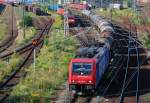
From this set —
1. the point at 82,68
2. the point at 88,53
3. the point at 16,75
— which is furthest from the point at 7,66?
the point at 82,68

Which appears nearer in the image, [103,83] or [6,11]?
[103,83]

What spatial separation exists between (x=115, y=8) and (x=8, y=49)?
62.7 meters

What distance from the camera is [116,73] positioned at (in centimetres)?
4022

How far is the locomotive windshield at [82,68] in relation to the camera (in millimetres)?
32125

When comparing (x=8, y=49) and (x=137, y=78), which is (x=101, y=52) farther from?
(x=8, y=49)

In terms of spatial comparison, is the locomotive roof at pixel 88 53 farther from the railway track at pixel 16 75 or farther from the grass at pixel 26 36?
the grass at pixel 26 36

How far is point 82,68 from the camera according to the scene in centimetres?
3228

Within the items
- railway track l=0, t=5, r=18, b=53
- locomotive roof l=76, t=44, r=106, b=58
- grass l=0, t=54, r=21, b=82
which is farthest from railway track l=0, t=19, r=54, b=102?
locomotive roof l=76, t=44, r=106, b=58

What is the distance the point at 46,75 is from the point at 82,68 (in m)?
4.84

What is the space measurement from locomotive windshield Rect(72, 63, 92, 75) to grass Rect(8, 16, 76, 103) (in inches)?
84.5

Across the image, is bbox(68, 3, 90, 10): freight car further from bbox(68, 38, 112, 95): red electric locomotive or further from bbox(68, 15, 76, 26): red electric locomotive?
bbox(68, 38, 112, 95): red electric locomotive

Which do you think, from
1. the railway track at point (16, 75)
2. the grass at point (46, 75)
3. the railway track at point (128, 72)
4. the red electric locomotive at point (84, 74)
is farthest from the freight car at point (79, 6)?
the red electric locomotive at point (84, 74)

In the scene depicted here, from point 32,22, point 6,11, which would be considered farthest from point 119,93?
point 6,11

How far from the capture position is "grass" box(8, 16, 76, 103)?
30.2m
